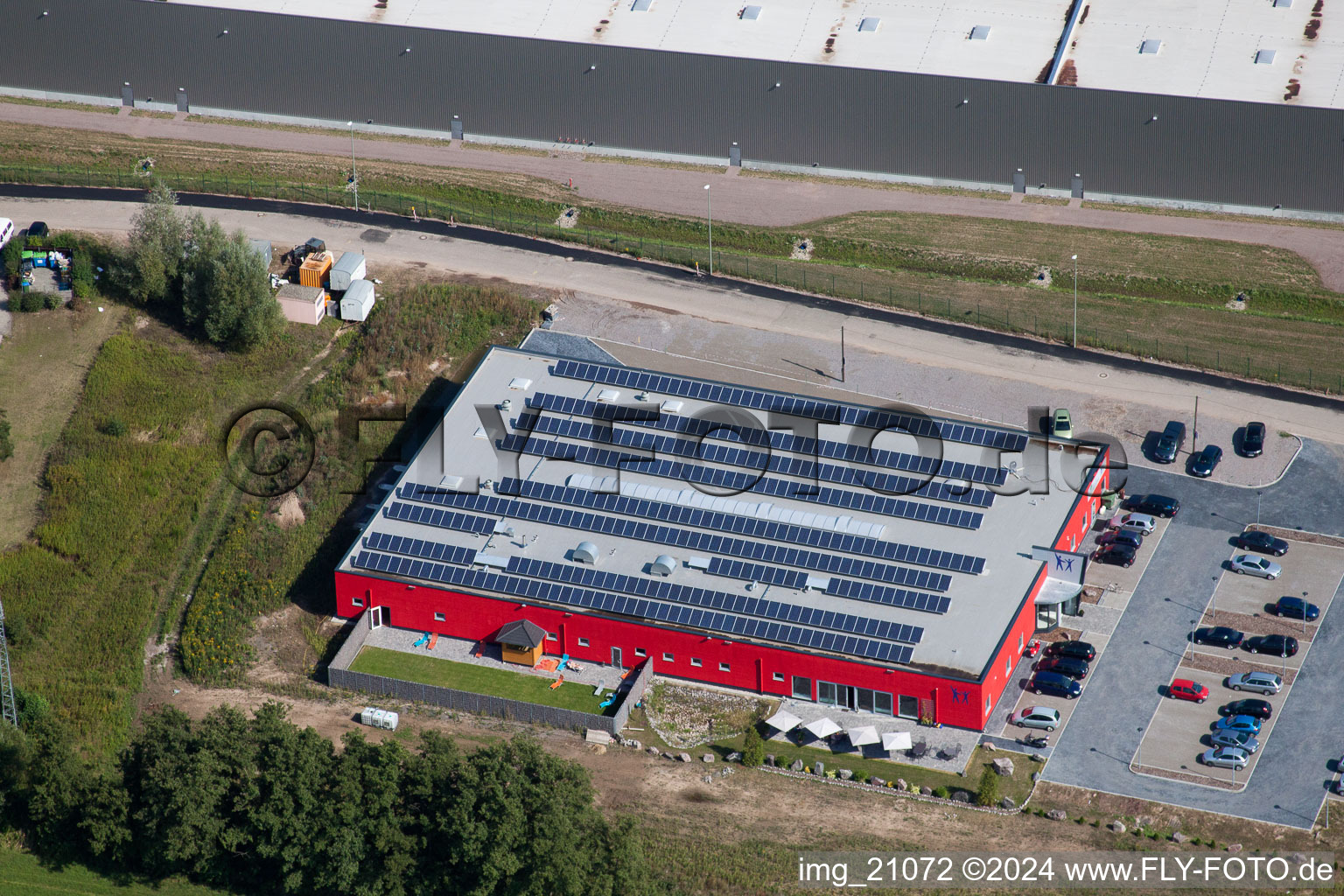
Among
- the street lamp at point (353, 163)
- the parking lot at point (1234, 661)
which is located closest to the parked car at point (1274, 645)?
the parking lot at point (1234, 661)

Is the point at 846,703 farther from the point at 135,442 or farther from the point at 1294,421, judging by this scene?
the point at 135,442

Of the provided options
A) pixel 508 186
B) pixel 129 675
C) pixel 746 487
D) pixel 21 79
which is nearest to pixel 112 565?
pixel 129 675

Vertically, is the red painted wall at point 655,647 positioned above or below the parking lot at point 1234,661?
below

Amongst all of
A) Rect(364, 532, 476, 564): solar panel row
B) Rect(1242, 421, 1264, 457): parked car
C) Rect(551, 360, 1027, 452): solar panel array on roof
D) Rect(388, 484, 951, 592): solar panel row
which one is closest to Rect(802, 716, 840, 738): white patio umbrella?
Rect(388, 484, 951, 592): solar panel row

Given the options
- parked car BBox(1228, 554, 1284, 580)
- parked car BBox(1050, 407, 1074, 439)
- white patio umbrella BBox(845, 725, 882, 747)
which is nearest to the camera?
white patio umbrella BBox(845, 725, 882, 747)

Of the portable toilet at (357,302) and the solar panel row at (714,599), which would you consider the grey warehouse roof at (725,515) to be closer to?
the solar panel row at (714,599)

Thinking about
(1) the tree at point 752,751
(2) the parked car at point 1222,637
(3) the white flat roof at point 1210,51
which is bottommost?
(1) the tree at point 752,751

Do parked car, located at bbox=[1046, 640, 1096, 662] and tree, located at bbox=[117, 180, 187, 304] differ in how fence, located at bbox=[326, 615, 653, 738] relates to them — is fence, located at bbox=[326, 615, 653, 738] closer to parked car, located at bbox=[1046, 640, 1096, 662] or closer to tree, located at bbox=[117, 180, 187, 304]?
parked car, located at bbox=[1046, 640, 1096, 662]

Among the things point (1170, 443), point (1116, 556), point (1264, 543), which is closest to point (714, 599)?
point (1116, 556)
